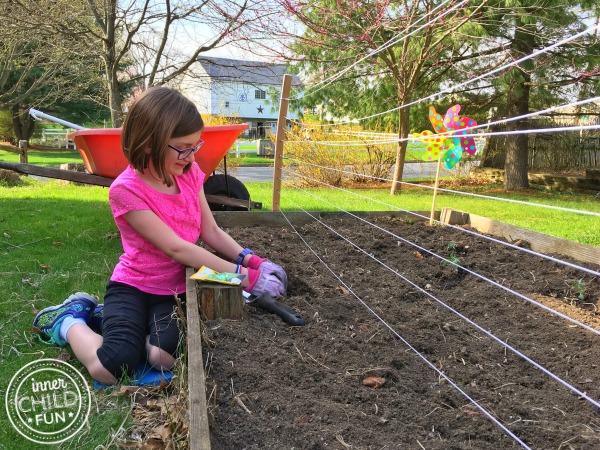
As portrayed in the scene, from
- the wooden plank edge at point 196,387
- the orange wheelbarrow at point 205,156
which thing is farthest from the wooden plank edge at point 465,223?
the wooden plank edge at point 196,387

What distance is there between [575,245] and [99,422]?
3160 mm

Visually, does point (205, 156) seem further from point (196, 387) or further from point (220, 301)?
point (196, 387)

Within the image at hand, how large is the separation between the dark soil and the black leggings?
0.29 m

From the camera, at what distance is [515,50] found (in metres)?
9.38

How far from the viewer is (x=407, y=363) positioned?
212cm

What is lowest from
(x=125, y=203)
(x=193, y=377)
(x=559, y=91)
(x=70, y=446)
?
(x=70, y=446)

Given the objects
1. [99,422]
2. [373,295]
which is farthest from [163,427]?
[373,295]

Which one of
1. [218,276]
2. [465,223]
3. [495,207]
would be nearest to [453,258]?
[465,223]

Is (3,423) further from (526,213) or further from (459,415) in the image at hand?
(526,213)

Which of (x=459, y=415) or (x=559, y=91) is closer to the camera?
(x=459, y=415)

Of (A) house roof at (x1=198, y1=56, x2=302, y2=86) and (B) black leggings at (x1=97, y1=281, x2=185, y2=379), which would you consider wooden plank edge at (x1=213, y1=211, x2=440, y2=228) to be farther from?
(A) house roof at (x1=198, y1=56, x2=302, y2=86)

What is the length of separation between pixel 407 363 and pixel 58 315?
1569 millimetres

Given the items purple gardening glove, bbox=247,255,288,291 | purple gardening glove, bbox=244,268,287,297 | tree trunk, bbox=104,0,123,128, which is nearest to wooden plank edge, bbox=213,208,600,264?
purple gardening glove, bbox=247,255,288,291

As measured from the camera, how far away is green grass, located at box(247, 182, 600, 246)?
19.5ft
